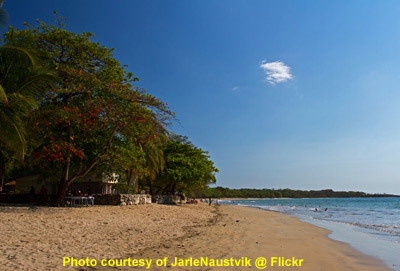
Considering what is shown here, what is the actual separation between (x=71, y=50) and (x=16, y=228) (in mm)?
8735

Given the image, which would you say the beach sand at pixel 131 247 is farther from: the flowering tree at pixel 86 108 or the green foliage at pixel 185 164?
the green foliage at pixel 185 164

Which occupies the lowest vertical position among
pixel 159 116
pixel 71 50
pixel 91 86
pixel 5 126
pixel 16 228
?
pixel 16 228

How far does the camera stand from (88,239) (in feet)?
22.9

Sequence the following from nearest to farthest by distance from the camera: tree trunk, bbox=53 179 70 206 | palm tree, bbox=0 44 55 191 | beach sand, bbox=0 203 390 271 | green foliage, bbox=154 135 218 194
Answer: beach sand, bbox=0 203 390 271 → palm tree, bbox=0 44 55 191 → tree trunk, bbox=53 179 70 206 → green foliage, bbox=154 135 218 194

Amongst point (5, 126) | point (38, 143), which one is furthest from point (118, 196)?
point (5, 126)

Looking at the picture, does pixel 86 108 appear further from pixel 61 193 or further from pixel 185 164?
pixel 185 164

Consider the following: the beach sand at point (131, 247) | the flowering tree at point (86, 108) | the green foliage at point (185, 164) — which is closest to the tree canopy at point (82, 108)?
the flowering tree at point (86, 108)


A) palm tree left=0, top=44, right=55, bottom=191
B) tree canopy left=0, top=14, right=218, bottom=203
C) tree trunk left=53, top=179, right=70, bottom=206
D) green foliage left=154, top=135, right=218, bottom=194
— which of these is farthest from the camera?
green foliage left=154, top=135, right=218, bottom=194

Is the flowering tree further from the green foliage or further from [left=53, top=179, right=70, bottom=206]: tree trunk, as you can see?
the green foliage

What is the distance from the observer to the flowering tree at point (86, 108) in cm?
1209

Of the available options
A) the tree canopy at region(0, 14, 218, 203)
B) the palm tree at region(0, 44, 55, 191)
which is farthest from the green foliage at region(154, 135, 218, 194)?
the palm tree at region(0, 44, 55, 191)

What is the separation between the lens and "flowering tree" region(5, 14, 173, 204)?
12086 millimetres

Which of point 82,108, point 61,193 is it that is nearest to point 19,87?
point 82,108

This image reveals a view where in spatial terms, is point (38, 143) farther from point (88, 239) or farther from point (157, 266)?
point (157, 266)
